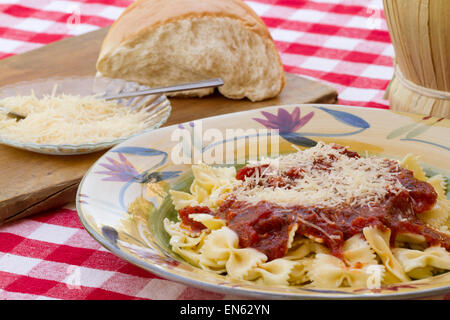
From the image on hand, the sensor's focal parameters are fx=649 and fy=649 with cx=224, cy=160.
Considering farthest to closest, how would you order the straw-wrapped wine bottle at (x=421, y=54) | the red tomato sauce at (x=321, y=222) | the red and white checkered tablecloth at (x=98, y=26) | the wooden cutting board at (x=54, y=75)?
1. the straw-wrapped wine bottle at (x=421, y=54)
2. the wooden cutting board at (x=54, y=75)
3. the red and white checkered tablecloth at (x=98, y=26)
4. the red tomato sauce at (x=321, y=222)

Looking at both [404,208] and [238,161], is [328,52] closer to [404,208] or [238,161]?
[238,161]

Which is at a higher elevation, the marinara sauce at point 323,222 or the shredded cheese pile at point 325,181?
the shredded cheese pile at point 325,181

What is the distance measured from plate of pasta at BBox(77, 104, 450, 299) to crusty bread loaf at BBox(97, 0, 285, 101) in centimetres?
116

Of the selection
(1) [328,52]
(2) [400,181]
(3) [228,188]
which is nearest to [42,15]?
(1) [328,52]

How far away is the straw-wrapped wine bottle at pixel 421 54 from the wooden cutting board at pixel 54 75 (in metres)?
0.64

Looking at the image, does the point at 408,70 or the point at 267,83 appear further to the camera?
the point at 267,83

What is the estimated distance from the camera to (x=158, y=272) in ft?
7.27

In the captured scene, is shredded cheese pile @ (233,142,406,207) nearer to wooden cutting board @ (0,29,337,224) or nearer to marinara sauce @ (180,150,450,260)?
marinara sauce @ (180,150,450,260)

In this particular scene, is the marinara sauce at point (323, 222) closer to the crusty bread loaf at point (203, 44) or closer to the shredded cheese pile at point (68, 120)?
the shredded cheese pile at point (68, 120)

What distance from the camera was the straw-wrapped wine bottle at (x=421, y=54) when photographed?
3.53 m

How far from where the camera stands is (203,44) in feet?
14.5

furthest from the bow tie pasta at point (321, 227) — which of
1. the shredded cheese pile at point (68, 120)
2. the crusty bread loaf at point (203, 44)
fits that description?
the crusty bread loaf at point (203, 44)

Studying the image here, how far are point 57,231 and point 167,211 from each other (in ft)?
1.95

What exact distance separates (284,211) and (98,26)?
439 cm
